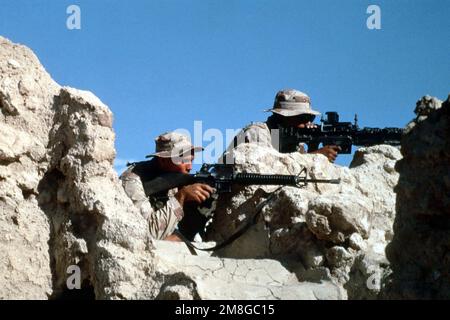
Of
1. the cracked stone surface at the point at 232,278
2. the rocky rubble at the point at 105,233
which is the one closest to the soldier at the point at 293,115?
the rocky rubble at the point at 105,233

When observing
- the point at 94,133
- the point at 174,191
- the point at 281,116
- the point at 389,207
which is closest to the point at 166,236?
the point at 174,191

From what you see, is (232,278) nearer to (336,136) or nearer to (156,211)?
(156,211)

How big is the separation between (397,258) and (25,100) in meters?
3.73

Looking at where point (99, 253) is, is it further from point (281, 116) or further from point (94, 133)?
point (281, 116)

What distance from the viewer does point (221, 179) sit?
10.2m

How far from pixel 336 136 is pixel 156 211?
3.32 m

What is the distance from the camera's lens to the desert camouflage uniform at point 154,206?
9875mm

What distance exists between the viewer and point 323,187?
1039 cm

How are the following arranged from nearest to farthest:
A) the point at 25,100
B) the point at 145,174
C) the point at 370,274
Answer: the point at 370,274 → the point at 25,100 → the point at 145,174

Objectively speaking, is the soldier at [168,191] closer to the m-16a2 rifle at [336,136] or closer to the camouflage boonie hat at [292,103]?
the m-16a2 rifle at [336,136]

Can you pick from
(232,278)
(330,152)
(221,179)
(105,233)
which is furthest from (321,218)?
(330,152)

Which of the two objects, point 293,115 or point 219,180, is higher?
point 293,115

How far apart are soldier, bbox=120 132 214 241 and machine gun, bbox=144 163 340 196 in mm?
70

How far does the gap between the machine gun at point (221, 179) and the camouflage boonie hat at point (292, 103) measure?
2.28 meters
